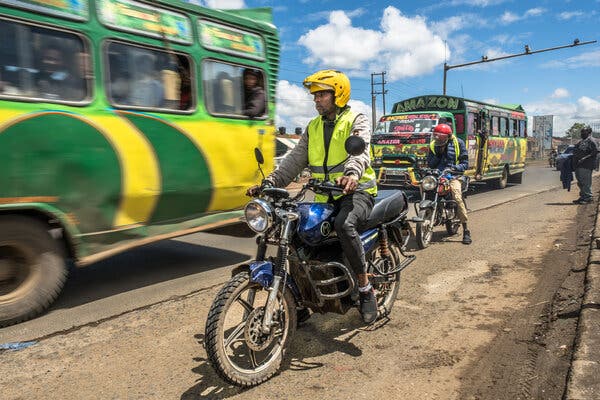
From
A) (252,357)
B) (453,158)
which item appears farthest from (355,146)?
(453,158)

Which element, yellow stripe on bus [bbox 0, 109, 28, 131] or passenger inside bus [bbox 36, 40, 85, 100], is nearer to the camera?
yellow stripe on bus [bbox 0, 109, 28, 131]

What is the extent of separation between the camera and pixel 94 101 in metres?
4.73

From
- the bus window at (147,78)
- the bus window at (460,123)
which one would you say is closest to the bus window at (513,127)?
the bus window at (460,123)

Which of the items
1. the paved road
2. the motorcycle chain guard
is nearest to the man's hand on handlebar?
the motorcycle chain guard

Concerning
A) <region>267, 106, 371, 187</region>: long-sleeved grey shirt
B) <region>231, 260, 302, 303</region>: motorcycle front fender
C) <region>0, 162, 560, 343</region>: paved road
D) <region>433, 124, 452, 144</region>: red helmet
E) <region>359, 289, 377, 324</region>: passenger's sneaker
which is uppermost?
<region>433, 124, 452, 144</region>: red helmet

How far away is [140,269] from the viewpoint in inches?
239

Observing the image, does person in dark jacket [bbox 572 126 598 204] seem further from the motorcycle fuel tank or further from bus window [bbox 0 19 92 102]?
bus window [bbox 0 19 92 102]

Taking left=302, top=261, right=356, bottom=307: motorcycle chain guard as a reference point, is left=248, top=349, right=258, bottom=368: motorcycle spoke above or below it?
below

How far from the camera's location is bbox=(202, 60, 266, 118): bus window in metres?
5.90

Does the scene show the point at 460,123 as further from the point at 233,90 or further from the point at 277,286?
the point at 277,286

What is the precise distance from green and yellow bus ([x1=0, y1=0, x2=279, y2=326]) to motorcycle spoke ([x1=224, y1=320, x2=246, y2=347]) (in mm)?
2457

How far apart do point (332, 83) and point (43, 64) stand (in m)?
2.78

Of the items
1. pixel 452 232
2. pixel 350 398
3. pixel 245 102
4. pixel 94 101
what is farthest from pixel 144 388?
pixel 452 232

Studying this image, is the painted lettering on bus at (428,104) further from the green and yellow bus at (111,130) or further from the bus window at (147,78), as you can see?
the bus window at (147,78)
